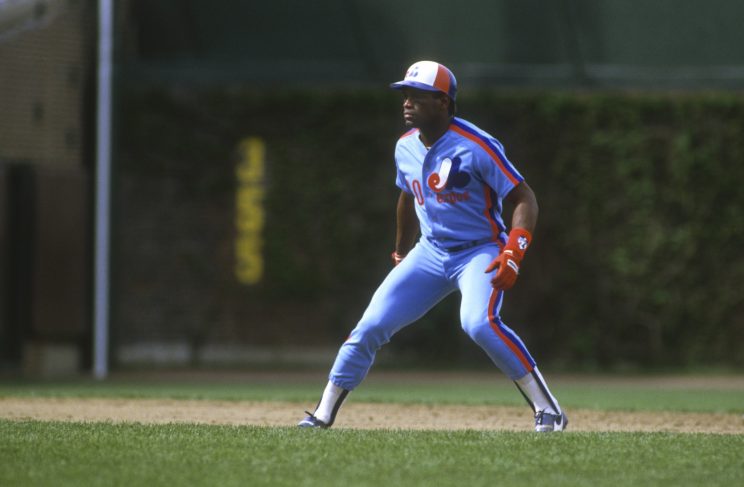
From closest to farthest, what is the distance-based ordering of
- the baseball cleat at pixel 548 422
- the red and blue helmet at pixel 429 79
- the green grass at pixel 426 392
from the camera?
the red and blue helmet at pixel 429 79
the baseball cleat at pixel 548 422
the green grass at pixel 426 392

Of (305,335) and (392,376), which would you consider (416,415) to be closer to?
(392,376)

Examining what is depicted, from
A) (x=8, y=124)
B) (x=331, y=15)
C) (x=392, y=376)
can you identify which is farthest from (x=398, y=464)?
(x=331, y=15)

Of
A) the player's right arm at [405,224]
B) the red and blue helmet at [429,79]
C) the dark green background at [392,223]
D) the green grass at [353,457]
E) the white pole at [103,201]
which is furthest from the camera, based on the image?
the dark green background at [392,223]

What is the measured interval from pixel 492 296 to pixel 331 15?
11164 millimetres

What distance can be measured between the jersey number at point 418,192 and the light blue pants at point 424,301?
0.80 feet

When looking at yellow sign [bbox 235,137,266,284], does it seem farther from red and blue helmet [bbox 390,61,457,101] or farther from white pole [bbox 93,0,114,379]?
red and blue helmet [bbox 390,61,457,101]

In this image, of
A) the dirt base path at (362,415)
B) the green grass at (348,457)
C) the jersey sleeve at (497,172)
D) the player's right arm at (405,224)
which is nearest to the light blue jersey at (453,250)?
the jersey sleeve at (497,172)

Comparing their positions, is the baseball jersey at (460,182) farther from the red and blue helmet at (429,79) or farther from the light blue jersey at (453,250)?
the red and blue helmet at (429,79)

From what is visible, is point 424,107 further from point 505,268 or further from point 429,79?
point 505,268

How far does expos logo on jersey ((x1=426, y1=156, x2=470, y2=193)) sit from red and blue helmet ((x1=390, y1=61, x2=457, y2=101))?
407 mm

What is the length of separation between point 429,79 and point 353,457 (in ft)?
7.53

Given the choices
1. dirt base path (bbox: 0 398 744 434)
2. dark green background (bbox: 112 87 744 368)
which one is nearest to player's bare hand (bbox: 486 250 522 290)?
dirt base path (bbox: 0 398 744 434)

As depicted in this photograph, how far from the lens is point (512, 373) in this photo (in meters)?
7.19

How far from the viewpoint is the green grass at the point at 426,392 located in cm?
1062
